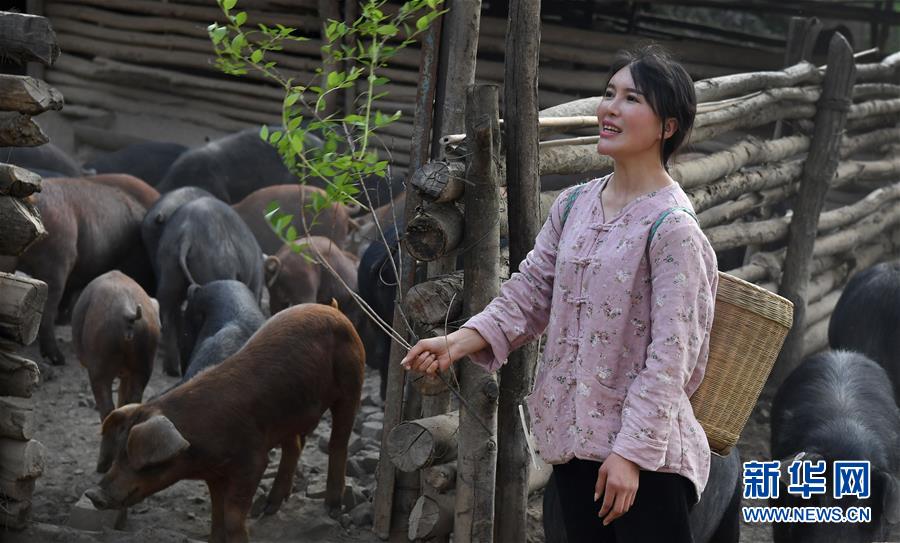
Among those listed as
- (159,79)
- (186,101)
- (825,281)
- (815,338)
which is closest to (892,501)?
(815,338)

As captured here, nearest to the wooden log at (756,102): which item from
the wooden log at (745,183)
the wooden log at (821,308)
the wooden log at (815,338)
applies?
the wooden log at (745,183)

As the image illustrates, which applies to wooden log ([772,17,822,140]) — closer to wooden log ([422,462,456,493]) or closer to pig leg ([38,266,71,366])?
pig leg ([38,266,71,366])

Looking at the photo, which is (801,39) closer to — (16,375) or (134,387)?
(134,387)

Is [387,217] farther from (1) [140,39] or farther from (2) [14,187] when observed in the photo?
(1) [140,39]

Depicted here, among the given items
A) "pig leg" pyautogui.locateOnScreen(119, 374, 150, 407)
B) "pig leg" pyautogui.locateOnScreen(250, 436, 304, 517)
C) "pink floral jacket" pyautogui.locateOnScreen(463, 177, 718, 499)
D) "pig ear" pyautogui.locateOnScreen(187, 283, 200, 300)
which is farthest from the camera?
"pig ear" pyautogui.locateOnScreen(187, 283, 200, 300)

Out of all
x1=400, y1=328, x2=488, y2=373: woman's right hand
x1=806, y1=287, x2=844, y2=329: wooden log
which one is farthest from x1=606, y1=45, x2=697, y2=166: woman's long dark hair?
x1=806, y1=287, x2=844, y2=329: wooden log

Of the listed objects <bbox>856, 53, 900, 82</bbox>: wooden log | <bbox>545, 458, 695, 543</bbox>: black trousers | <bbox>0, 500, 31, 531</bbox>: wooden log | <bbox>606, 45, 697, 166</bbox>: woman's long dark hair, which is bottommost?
<bbox>0, 500, 31, 531</bbox>: wooden log

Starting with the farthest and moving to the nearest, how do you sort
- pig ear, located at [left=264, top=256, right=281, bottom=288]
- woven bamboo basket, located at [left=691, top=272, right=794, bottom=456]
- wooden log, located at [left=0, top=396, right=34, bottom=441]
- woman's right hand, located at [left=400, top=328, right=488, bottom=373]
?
pig ear, located at [left=264, top=256, right=281, bottom=288], wooden log, located at [left=0, top=396, right=34, bottom=441], woven bamboo basket, located at [left=691, top=272, right=794, bottom=456], woman's right hand, located at [left=400, top=328, right=488, bottom=373]

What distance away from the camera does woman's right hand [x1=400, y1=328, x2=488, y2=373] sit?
2.83 metres

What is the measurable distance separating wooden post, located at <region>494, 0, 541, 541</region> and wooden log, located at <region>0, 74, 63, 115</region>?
1.76 meters

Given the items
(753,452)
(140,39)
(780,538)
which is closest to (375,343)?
(753,452)

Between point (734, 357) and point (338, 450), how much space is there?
103 inches

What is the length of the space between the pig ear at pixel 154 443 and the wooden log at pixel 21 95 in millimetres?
1250

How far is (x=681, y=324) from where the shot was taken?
8.33 ft
